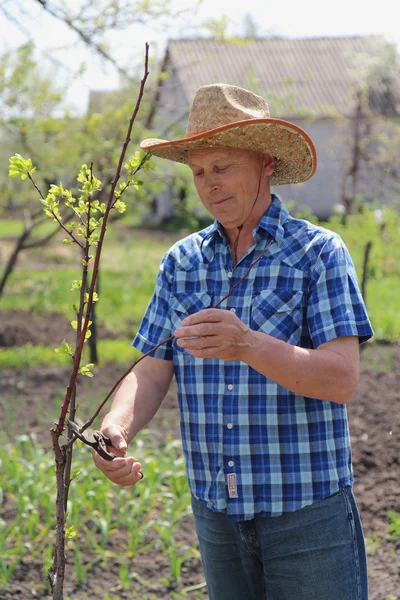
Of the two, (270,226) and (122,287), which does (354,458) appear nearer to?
(270,226)

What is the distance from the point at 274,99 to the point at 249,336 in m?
5.57

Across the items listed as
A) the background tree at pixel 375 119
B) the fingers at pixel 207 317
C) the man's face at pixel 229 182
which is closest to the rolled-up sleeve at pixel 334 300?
the man's face at pixel 229 182

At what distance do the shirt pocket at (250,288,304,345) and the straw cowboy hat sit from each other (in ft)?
1.36

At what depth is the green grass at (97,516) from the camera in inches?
151

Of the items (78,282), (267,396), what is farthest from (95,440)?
(267,396)

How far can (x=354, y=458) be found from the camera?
4.94 metres

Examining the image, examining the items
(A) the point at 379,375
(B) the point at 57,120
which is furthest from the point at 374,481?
(B) the point at 57,120

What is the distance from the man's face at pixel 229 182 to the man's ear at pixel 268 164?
0.10 feet

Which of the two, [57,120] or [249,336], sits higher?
[57,120]

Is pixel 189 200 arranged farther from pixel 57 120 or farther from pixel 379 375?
pixel 379 375

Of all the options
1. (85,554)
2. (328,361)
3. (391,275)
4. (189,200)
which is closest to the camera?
(328,361)

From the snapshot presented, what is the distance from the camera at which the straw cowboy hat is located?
211cm

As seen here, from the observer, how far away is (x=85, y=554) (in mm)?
3955

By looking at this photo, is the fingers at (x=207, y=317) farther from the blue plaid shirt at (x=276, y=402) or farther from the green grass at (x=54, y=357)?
the green grass at (x=54, y=357)
